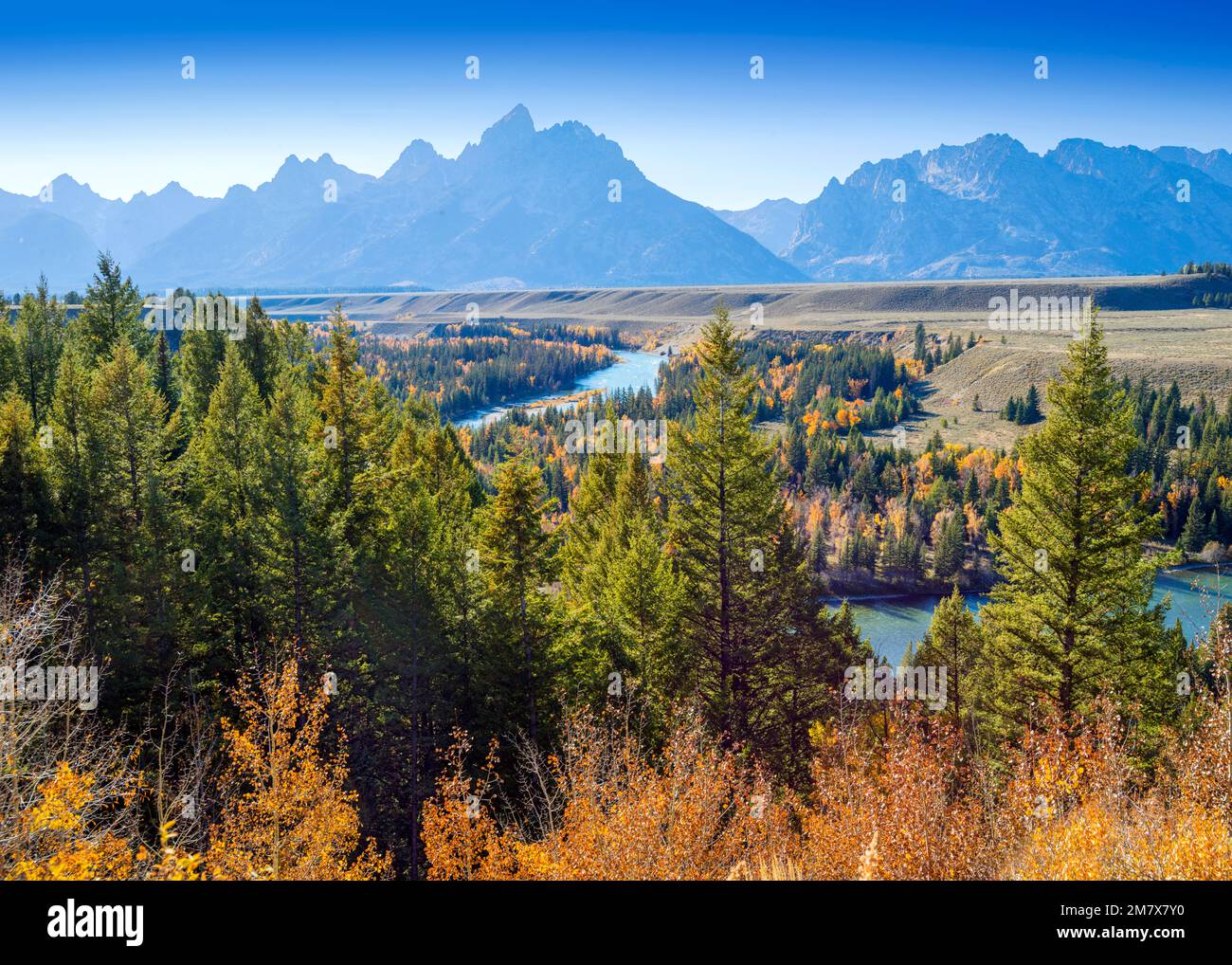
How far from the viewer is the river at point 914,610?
92250 millimetres

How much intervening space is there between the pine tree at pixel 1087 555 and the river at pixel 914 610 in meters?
63.9

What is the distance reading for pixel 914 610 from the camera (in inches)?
4149

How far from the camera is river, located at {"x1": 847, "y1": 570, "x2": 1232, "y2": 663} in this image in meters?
92.2

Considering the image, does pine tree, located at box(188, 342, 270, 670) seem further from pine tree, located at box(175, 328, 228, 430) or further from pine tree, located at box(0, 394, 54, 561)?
pine tree, located at box(175, 328, 228, 430)

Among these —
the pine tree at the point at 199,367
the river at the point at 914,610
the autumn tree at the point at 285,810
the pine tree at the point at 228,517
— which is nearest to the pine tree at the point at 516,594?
the autumn tree at the point at 285,810

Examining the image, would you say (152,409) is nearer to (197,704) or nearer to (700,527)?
(197,704)

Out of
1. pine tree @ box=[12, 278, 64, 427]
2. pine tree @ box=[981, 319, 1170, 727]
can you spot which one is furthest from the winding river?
pine tree @ box=[12, 278, 64, 427]

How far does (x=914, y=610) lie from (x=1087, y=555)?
8633 cm

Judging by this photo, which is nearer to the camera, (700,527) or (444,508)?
(700,527)

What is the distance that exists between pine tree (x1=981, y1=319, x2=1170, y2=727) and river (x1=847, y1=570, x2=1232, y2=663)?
63.9 meters

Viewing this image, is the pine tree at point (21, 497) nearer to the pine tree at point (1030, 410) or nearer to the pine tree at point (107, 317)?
A: the pine tree at point (107, 317)
